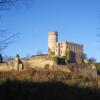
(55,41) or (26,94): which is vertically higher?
(55,41)

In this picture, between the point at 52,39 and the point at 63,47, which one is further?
the point at 52,39

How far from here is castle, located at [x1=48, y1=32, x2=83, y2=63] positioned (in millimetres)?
84625

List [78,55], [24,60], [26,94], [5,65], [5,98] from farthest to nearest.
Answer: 1. [78,55]
2. [24,60]
3. [5,65]
4. [26,94]
5. [5,98]

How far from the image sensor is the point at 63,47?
8719 cm

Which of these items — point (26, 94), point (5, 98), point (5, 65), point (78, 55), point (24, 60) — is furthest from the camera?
point (78, 55)

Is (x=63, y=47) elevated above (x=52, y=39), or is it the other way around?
(x=52, y=39)

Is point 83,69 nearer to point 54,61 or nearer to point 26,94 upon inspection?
point 54,61

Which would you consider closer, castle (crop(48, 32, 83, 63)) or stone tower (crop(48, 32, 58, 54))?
castle (crop(48, 32, 83, 63))

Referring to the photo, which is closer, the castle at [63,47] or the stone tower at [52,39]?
the castle at [63,47]

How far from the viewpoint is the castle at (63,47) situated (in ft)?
278

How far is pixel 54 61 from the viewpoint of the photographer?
59.8m

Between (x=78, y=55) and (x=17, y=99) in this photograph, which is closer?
(x=17, y=99)

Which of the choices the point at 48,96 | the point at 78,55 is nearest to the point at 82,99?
the point at 48,96

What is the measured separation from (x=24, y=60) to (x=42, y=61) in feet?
13.0
